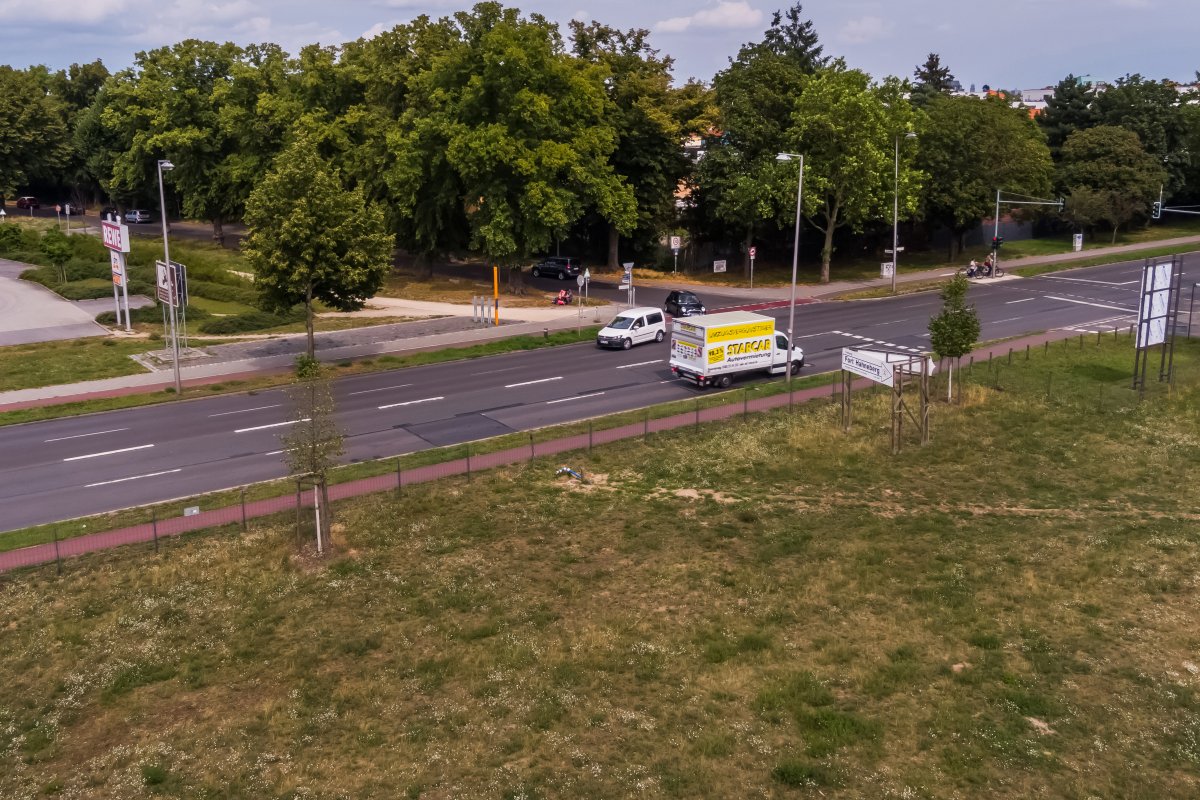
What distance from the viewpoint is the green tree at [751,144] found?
64375mm

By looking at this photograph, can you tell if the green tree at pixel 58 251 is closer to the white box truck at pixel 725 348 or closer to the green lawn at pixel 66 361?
the green lawn at pixel 66 361

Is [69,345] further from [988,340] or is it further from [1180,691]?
[1180,691]

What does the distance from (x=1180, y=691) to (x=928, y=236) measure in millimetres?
72817

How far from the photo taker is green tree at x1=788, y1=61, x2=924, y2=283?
205ft

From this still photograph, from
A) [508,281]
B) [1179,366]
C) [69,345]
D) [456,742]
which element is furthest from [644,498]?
[508,281]

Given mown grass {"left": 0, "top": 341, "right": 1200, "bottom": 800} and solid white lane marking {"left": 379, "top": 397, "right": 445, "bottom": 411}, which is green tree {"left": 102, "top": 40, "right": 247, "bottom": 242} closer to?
solid white lane marking {"left": 379, "top": 397, "right": 445, "bottom": 411}

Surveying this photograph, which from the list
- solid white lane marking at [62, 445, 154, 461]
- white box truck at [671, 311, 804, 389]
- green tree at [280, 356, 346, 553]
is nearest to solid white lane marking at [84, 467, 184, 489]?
solid white lane marking at [62, 445, 154, 461]

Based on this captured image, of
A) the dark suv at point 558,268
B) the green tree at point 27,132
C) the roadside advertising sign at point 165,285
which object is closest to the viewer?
the roadside advertising sign at point 165,285

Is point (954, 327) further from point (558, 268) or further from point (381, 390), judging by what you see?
point (558, 268)

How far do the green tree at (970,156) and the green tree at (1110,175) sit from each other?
10.8 meters

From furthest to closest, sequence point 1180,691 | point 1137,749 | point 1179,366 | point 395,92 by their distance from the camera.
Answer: point 395,92 < point 1179,366 < point 1180,691 < point 1137,749

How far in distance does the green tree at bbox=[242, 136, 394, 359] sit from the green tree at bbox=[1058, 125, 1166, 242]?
65.0 meters

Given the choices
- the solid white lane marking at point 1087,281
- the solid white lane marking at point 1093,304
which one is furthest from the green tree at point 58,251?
the solid white lane marking at point 1087,281

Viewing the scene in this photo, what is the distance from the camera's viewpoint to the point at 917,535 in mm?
24297
